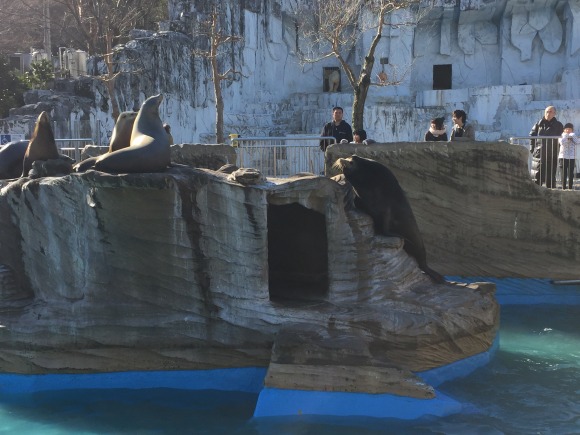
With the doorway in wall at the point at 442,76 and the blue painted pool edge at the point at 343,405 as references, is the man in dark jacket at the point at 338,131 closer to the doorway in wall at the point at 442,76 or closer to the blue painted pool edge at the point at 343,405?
the blue painted pool edge at the point at 343,405

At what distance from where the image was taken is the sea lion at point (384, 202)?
7059 mm

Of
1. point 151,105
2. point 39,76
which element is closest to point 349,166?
point 151,105

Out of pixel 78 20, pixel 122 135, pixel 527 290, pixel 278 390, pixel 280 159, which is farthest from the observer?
pixel 78 20

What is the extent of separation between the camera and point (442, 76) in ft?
102

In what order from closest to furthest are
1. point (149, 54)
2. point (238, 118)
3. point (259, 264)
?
point (259, 264) < point (149, 54) < point (238, 118)

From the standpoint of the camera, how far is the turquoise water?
5.64 meters

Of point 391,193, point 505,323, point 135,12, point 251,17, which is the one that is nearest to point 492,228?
point 505,323

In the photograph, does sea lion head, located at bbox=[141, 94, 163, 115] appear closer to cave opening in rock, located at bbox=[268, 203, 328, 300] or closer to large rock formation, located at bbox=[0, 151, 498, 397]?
large rock formation, located at bbox=[0, 151, 498, 397]

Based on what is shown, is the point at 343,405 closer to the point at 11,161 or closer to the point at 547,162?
the point at 11,161

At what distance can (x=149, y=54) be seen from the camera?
22594 mm

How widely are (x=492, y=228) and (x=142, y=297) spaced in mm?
5153

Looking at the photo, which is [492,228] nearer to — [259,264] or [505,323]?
[505,323]

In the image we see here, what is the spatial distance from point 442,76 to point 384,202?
2523cm

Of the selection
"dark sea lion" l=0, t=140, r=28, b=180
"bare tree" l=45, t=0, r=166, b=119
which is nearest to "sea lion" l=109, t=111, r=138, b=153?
"dark sea lion" l=0, t=140, r=28, b=180
